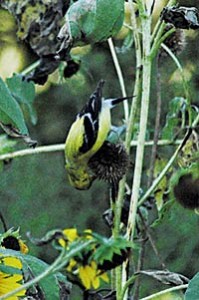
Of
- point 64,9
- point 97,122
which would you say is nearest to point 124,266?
point 97,122

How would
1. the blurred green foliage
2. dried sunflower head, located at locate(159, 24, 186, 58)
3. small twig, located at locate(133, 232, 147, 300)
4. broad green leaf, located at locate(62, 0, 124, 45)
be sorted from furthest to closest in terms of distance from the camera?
the blurred green foliage < dried sunflower head, located at locate(159, 24, 186, 58) < small twig, located at locate(133, 232, 147, 300) < broad green leaf, located at locate(62, 0, 124, 45)

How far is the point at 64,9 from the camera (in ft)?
2.47

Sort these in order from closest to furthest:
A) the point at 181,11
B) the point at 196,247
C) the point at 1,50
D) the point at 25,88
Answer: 1. the point at 181,11
2. the point at 25,88
3. the point at 196,247
4. the point at 1,50

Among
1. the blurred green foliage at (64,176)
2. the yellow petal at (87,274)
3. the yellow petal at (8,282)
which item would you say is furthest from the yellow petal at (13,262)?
the blurred green foliage at (64,176)

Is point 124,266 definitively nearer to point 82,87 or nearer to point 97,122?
point 97,122

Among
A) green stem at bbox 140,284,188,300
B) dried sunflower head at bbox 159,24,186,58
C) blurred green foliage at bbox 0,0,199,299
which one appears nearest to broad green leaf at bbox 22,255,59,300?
green stem at bbox 140,284,188,300

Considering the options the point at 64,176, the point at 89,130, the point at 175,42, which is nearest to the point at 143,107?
the point at 89,130

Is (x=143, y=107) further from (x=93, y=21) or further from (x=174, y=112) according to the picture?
(x=174, y=112)

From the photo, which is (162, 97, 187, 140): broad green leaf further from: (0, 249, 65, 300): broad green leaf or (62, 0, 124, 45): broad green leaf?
(0, 249, 65, 300): broad green leaf

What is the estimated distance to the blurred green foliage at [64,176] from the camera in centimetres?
186

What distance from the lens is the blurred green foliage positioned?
6.10ft

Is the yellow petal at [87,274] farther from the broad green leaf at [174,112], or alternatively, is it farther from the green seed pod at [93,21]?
the green seed pod at [93,21]

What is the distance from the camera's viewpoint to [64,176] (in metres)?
2.21

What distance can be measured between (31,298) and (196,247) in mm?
1382
